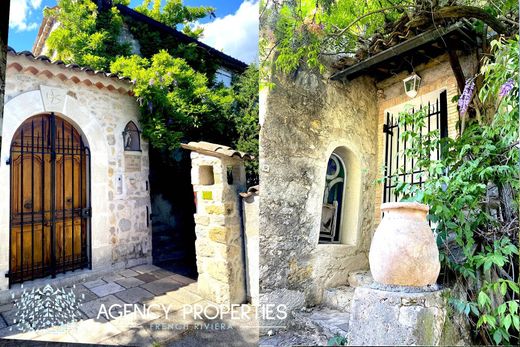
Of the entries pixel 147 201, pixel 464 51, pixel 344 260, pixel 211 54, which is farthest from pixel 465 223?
pixel 147 201

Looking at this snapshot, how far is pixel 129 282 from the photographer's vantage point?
2006 mm

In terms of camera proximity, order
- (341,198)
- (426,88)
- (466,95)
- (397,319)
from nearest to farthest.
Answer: (397,319), (466,95), (426,88), (341,198)

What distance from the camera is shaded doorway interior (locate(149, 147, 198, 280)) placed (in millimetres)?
1938

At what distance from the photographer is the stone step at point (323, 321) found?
1.63 meters

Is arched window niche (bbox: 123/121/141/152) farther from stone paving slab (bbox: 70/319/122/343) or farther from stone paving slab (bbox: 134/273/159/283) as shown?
stone paving slab (bbox: 70/319/122/343)

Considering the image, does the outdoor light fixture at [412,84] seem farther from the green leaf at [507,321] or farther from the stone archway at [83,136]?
the stone archway at [83,136]

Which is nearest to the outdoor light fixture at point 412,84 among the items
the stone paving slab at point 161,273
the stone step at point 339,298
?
the stone step at point 339,298

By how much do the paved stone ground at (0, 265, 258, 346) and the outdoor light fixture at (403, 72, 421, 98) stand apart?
1.55 meters

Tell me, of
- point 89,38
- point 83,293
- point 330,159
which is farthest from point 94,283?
point 330,159

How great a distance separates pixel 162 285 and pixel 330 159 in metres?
1.28

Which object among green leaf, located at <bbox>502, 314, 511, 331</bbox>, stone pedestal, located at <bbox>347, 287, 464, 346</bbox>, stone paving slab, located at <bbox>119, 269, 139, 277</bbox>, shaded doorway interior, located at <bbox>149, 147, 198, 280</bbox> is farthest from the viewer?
stone paving slab, located at <bbox>119, 269, 139, 277</bbox>

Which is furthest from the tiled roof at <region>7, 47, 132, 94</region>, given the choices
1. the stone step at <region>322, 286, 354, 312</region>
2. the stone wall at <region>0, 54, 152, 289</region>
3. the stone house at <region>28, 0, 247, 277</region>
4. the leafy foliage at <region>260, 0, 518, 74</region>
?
the stone step at <region>322, 286, 354, 312</region>

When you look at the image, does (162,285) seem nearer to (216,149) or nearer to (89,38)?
(216,149)

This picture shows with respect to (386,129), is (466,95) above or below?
above
